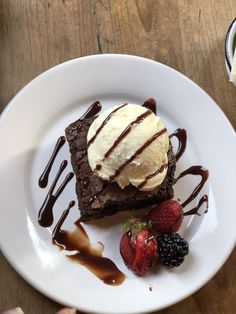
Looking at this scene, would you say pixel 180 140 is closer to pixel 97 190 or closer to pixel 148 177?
pixel 148 177

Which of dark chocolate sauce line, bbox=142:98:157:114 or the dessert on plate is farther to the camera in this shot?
dark chocolate sauce line, bbox=142:98:157:114

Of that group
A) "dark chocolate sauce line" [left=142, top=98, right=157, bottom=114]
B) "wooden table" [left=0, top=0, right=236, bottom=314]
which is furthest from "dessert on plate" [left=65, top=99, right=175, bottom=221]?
"wooden table" [left=0, top=0, right=236, bottom=314]

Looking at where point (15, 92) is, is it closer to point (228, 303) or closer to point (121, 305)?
point (121, 305)

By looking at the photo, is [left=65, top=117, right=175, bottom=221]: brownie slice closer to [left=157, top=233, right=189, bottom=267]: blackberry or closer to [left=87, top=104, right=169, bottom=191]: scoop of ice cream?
[left=87, top=104, right=169, bottom=191]: scoop of ice cream

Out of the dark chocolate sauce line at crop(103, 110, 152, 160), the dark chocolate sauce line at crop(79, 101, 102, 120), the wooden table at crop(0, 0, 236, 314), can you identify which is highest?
the wooden table at crop(0, 0, 236, 314)

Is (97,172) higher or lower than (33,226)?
higher

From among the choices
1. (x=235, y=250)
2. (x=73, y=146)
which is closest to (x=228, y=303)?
(x=235, y=250)
